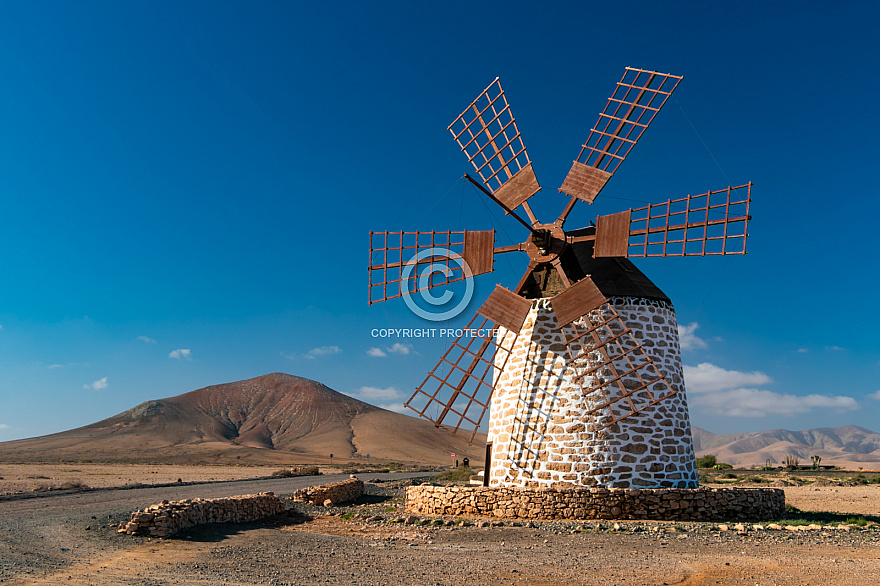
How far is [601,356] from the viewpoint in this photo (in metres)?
12.3

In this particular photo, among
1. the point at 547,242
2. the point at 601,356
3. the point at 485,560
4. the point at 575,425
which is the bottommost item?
the point at 485,560

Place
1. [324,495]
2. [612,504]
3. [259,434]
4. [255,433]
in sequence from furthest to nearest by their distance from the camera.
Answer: [255,433] < [259,434] < [324,495] < [612,504]

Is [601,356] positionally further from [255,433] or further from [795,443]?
[795,443]

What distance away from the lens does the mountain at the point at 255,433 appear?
6050 centimetres

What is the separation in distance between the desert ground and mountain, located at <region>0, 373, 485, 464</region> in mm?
44770

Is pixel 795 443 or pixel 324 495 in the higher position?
pixel 795 443

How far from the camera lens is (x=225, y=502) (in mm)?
11688

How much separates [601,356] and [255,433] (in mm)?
80480

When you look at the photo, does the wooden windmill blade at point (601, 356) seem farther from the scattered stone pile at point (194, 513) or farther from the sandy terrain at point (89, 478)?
the sandy terrain at point (89, 478)

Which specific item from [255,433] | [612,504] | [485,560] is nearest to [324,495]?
[612,504]

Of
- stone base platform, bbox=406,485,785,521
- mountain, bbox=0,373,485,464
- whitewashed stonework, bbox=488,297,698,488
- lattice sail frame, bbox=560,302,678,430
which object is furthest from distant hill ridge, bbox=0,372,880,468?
lattice sail frame, bbox=560,302,678,430

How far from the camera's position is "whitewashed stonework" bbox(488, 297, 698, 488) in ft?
38.7

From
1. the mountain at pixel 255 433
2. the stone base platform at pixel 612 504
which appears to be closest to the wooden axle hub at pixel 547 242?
the stone base platform at pixel 612 504

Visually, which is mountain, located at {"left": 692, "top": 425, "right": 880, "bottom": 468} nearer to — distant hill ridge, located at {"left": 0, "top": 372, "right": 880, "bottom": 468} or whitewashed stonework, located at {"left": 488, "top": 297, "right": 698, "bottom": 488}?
distant hill ridge, located at {"left": 0, "top": 372, "right": 880, "bottom": 468}
